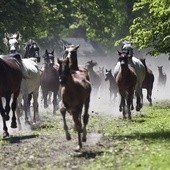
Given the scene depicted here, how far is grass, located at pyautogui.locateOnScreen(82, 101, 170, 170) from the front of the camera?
11.1m

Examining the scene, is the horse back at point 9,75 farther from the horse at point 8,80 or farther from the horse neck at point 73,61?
the horse neck at point 73,61

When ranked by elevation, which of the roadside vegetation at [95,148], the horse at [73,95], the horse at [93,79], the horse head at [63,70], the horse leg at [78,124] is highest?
the horse head at [63,70]

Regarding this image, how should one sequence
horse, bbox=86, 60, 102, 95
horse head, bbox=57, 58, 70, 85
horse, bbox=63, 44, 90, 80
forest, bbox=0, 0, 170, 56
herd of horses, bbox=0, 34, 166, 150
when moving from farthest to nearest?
horse, bbox=86, 60, 102, 95, forest, bbox=0, 0, 170, 56, horse, bbox=63, 44, 90, 80, herd of horses, bbox=0, 34, 166, 150, horse head, bbox=57, 58, 70, 85

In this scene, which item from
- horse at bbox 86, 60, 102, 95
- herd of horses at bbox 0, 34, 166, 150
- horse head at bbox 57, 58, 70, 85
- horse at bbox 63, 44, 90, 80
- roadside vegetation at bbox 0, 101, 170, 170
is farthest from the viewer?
horse at bbox 86, 60, 102, 95

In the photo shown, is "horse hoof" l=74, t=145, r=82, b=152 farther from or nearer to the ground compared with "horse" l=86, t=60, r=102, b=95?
farther from the ground

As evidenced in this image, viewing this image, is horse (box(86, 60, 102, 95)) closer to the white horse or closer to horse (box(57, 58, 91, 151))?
the white horse

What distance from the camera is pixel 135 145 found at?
13.6m

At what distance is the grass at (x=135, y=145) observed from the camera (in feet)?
36.3

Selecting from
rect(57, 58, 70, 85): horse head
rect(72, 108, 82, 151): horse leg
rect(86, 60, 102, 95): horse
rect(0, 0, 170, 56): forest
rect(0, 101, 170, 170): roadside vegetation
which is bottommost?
rect(86, 60, 102, 95): horse

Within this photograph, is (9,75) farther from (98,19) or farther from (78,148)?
(98,19)

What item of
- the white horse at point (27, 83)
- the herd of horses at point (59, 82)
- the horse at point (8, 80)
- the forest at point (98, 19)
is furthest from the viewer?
the forest at point (98, 19)

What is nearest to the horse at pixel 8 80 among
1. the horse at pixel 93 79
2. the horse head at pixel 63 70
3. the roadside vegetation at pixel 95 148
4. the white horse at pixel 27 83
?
the roadside vegetation at pixel 95 148

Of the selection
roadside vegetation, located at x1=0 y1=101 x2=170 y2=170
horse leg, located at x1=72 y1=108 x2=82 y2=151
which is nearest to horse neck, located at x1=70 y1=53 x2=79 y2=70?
horse leg, located at x1=72 y1=108 x2=82 y2=151

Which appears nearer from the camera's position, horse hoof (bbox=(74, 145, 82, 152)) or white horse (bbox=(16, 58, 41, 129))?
horse hoof (bbox=(74, 145, 82, 152))
